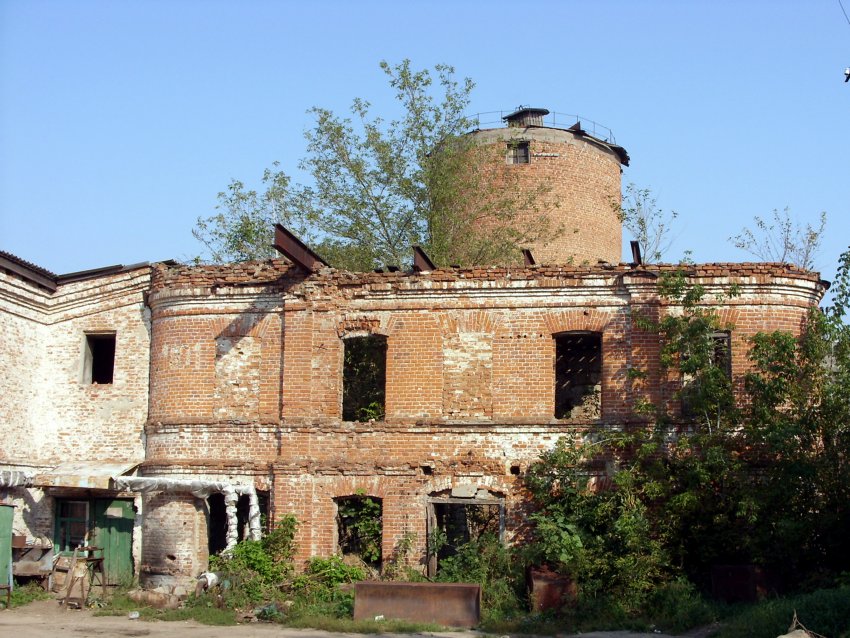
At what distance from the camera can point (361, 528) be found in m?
17.8

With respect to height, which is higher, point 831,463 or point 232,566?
point 831,463

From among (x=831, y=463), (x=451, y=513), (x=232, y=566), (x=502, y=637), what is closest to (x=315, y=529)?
(x=232, y=566)

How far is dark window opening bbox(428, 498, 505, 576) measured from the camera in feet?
56.5

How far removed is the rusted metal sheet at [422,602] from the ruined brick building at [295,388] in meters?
1.78

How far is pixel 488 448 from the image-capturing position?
17484 millimetres

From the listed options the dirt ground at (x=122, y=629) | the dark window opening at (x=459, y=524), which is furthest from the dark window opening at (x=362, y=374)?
the dirt ground at (x=122, y=629)

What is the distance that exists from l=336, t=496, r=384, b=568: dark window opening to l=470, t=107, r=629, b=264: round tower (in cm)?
1371

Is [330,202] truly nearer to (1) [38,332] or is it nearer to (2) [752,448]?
(1) [38,332]

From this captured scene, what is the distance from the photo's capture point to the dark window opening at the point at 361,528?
58.1 feet

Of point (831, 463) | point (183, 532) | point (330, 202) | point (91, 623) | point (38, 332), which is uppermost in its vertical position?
point (330, 202)

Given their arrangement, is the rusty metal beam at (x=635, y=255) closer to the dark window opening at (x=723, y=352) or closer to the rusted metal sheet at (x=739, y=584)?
the dark window opening at (x=723, y=352)

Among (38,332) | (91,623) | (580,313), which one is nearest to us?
(91,623)

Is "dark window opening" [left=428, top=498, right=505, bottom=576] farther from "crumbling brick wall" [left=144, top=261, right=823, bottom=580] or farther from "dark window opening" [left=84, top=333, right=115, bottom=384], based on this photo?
"dark window opening" [left=84, top=333, right=115, bottom=384]

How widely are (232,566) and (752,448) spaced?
9.08 m
